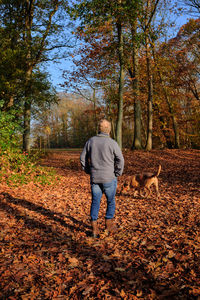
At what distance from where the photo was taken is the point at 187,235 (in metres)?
4.07

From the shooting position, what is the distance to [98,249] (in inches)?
149

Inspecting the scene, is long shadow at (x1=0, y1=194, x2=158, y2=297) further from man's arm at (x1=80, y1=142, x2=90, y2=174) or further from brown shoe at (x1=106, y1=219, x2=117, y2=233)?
man's arm at (x1=80, y1=142, x2=90, y2=174)

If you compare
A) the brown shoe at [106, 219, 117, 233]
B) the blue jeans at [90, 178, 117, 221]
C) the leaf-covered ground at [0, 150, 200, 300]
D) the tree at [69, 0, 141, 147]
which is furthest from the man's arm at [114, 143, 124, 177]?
the tree at [69, 0, 141, 147]

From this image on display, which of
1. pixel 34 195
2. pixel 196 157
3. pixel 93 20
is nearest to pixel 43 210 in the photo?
pixel 34 195

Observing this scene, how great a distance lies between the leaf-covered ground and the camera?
8.82 ft

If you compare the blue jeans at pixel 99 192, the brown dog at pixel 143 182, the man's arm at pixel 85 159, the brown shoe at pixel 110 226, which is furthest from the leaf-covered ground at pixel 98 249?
the man's arm at pixel 85 159

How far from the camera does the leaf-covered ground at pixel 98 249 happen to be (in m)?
2.69

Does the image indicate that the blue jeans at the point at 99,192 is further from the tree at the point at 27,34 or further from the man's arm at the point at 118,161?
→ the tree at the point at 27,34

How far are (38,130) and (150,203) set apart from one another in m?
29.2

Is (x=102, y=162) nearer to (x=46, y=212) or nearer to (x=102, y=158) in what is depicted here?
(x=102, y=158)

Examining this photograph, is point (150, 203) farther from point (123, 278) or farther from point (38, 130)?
point (38, 130)

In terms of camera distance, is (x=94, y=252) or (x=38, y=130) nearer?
(x=94, y=252)

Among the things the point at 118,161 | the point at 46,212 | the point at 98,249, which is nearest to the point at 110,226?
the point at 98,249

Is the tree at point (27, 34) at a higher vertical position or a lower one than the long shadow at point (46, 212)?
higher
